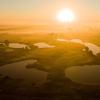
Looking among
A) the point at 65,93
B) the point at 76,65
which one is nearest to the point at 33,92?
the point at 65,93

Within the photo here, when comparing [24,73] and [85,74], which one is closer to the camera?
[85,74]

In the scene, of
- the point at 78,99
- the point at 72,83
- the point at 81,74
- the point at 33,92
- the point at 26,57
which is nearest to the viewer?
the point at 78,99

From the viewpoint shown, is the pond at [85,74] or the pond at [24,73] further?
the pond at [24,73]

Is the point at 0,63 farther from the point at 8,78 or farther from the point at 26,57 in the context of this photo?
the point at 8,78

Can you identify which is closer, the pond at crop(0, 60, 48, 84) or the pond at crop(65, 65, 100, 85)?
the pond at crop(65, 65, 100, 85)
